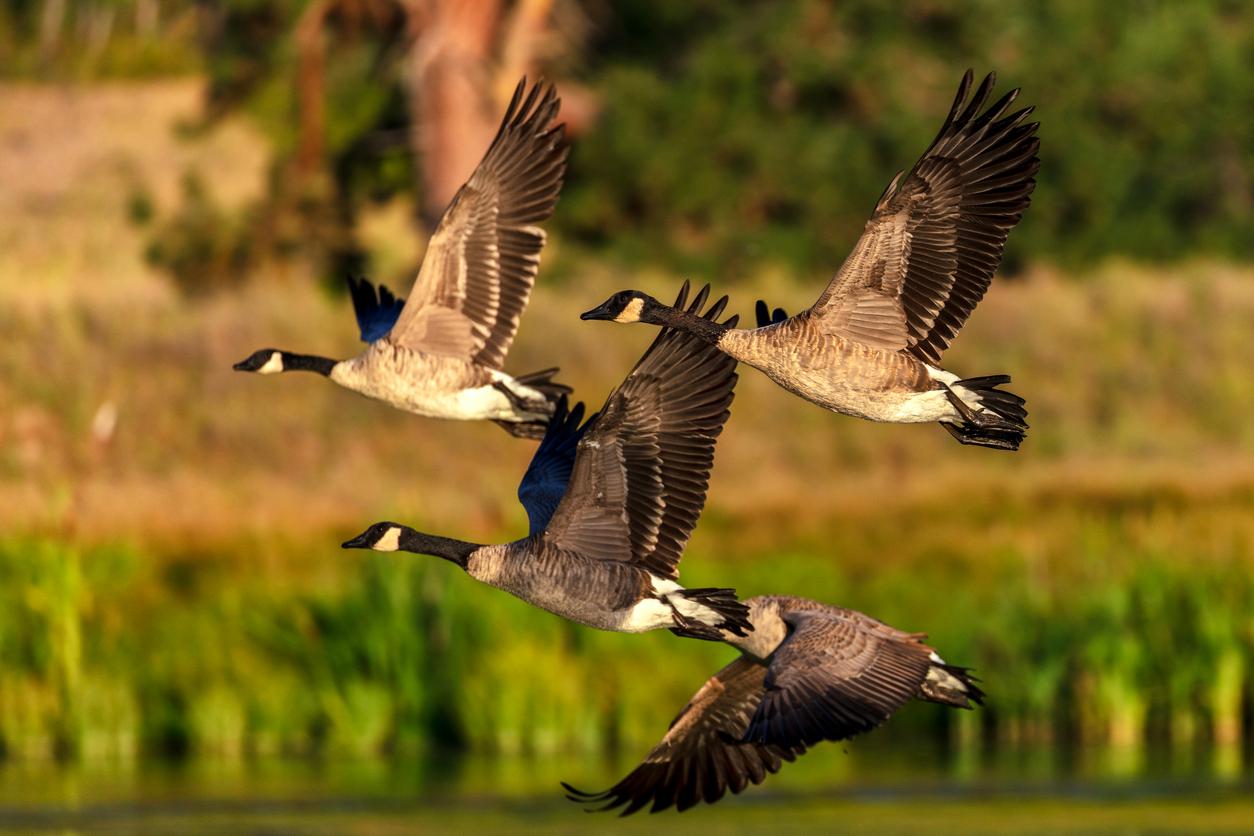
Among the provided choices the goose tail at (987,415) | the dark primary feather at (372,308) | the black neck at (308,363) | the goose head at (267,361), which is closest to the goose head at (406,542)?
the black neck at (308,363)

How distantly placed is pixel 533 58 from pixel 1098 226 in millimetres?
9335

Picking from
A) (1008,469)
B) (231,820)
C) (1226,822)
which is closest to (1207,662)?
(1226,822)

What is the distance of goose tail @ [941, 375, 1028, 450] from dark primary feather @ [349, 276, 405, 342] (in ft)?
15.1

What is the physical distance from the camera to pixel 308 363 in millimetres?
13367

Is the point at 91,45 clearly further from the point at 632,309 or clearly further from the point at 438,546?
the point at 632,309

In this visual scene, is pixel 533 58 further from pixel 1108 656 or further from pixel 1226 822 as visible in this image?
pixel 1226 822

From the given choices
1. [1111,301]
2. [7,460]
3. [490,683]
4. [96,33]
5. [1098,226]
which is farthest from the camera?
[96,33]

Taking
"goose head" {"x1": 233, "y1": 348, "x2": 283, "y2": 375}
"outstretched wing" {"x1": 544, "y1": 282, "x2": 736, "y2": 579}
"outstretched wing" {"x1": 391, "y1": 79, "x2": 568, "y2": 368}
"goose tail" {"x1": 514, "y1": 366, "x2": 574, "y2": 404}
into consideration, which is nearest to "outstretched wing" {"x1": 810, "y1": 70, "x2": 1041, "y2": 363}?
"outstretched wing" {"x1": 544, "y1": 282, "x2": 736, "y2": 579}

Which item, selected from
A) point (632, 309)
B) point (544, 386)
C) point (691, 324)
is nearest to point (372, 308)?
point (544, 386)

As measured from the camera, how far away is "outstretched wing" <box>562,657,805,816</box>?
1119 cm

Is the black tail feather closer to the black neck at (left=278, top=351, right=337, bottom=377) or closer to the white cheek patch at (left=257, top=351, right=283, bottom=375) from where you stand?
the black neck at (left=278, top=351, right=337, bottom=377)

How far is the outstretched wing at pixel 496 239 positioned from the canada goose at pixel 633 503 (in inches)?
86.4

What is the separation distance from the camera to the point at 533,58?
127ft

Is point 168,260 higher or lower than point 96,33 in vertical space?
lower
